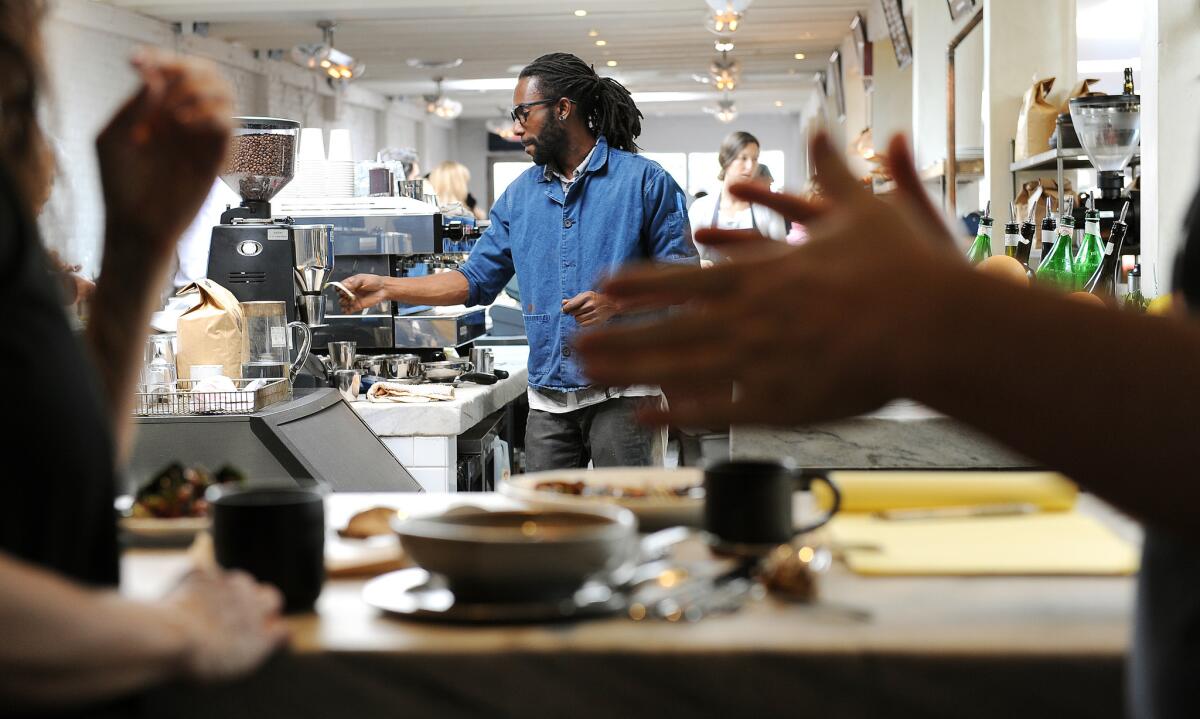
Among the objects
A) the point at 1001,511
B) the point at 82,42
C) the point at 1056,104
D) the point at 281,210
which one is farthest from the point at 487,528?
the point at 82,42

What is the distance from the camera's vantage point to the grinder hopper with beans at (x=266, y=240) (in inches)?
133

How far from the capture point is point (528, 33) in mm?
12562

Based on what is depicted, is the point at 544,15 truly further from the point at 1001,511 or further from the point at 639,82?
the point at 1001,511

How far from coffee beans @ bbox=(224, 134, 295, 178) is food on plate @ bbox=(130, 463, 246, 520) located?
219cm

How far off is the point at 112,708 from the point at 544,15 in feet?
36.5

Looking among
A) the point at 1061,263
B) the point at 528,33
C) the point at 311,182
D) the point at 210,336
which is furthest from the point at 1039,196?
the point at 528,33

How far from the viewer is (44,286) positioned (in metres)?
0.86

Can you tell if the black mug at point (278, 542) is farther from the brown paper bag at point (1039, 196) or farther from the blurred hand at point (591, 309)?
the brown paper bag at point (1039, 196)

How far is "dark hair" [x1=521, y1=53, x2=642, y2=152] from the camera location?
145 inches

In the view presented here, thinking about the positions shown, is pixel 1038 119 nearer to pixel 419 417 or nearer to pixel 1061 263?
pixel 1061 263

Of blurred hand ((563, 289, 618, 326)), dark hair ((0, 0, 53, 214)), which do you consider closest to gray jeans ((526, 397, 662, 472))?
blurred hand ((563, 289, 618, 326))

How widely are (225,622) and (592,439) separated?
2.53 metres

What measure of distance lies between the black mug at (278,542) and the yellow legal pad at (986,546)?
0.53m

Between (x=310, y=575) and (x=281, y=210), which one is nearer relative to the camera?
(x=310, y=575)
